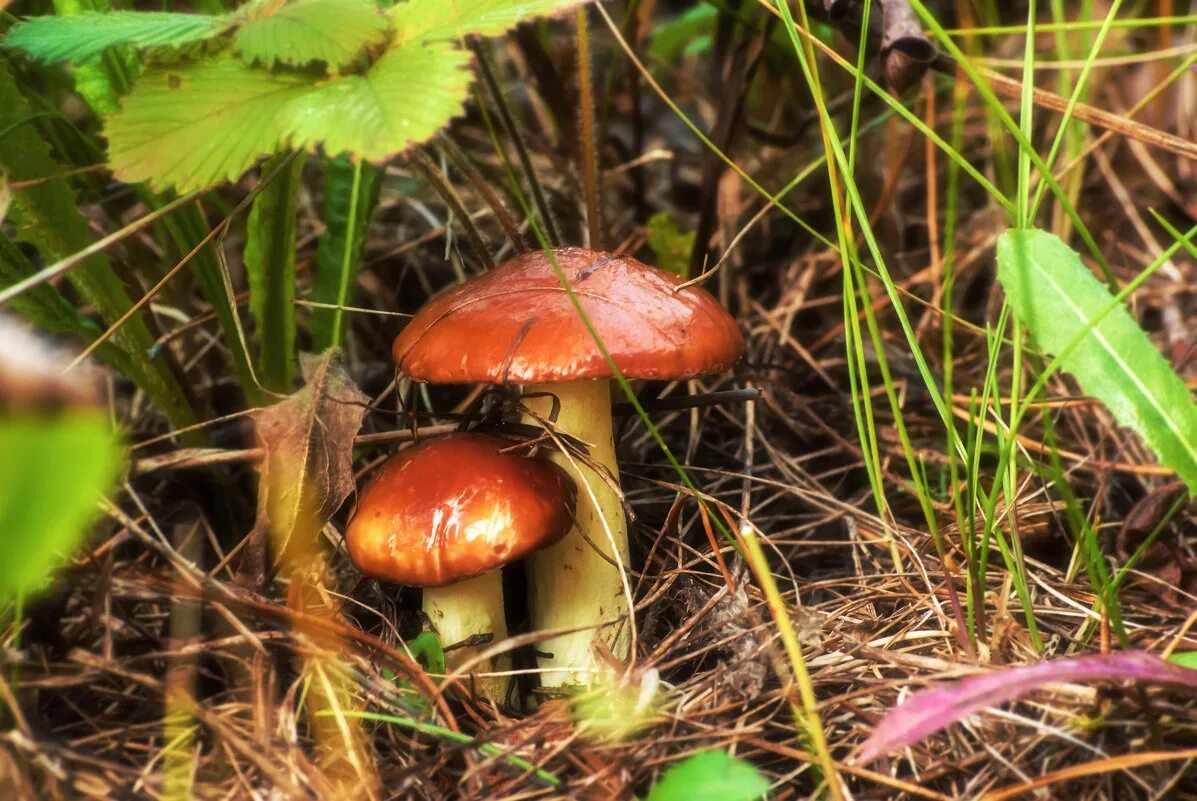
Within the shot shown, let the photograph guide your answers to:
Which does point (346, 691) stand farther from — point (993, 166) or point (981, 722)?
point (993, 166)

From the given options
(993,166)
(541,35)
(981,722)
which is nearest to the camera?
(981,722)

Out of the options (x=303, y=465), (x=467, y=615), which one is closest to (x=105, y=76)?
(x=303, y=465)

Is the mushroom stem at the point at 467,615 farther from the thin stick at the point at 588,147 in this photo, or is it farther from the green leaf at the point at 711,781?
the thin stick at the point at 588,147

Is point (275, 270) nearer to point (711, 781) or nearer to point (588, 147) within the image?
point (588, 147)

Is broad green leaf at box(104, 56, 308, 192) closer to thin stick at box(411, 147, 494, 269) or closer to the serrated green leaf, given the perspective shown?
thin stick at box(411, 147, 494, 269)

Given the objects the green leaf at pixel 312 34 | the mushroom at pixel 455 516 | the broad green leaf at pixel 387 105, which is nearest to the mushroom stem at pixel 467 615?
the mushroom at pixel 455 516

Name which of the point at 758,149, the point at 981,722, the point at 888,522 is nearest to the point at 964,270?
the point at 758,149
